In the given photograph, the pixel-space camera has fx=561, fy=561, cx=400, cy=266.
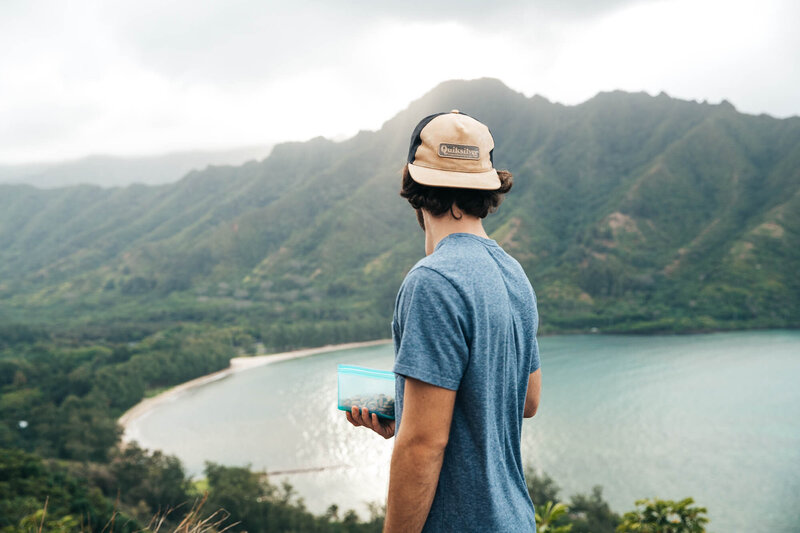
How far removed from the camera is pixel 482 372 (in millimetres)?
924

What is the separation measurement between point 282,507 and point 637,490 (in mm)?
12812

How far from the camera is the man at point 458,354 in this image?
0.88m

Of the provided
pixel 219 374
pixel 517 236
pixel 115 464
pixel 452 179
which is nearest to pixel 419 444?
pixel 452 179

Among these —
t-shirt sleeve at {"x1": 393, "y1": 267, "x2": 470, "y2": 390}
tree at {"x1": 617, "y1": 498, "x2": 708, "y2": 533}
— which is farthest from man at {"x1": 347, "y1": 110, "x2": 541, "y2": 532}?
tree at {"x1": 617, "y1": 498, "x2": 708, "y2": 533}

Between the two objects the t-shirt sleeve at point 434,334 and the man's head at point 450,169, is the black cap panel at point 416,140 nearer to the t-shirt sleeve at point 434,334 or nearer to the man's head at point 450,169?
the man's head at point 450,169

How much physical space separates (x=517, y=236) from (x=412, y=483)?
65.4 meters

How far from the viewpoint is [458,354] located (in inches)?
35.1

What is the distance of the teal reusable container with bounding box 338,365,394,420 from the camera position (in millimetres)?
1250

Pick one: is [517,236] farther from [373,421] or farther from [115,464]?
[373,421]

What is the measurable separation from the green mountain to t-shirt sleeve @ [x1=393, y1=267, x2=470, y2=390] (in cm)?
4788

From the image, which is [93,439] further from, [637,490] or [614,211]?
[614,211]

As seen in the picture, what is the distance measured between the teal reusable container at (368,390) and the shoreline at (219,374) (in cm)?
2852

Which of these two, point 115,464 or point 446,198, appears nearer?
point 446,198

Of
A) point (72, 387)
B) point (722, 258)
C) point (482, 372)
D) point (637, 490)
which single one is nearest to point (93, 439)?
point (72, 387)
